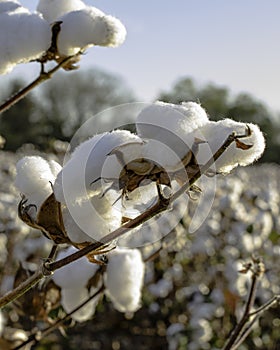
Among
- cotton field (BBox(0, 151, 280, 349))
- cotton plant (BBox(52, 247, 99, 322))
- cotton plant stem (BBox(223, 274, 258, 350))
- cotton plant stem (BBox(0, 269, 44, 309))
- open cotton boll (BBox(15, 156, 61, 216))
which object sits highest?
open cotton boll (BBox(15, 156, 61, 216))

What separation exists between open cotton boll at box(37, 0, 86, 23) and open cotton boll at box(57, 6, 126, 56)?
53 millimetres

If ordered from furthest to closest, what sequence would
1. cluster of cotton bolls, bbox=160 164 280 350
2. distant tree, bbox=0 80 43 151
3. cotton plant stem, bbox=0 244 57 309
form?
distant tree, bbox=0 80 43 151
cluster of cotton bolls, bbox=160 164 280 350
cotton plant stem, bbox=0 244 57 309

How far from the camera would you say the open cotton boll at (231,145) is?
75 centimetres

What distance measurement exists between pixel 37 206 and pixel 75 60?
26 centimetres

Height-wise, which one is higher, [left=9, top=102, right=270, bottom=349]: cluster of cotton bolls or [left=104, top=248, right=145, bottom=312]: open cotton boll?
[left=9, top=102, right=270, bottom=349]: cluster of cotton bolls

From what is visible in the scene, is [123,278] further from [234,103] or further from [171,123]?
[234,103]

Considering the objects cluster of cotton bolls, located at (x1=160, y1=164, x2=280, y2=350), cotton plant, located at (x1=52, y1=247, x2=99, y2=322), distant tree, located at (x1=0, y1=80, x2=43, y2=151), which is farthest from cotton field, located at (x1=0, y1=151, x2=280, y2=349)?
distant tree, located at (x1=0, y1=80, x2=43, y2=151)

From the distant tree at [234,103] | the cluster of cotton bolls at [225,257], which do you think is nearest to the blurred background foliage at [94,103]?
the distant tree at [234,103]

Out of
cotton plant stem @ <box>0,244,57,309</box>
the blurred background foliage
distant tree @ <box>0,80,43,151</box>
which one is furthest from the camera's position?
the blurred background foliage

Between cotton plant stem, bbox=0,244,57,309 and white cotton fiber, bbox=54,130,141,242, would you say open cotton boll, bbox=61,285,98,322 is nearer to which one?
cotton plant stem, bbox=0,244,57,309

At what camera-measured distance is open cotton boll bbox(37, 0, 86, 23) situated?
0.98 metres

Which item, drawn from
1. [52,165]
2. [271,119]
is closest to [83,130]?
[52,165]

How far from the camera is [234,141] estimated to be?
0.75m

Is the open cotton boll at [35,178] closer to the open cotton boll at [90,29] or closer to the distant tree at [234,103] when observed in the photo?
the open cotton boll at [90,29]
